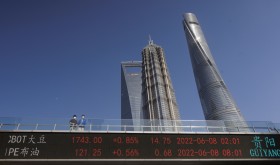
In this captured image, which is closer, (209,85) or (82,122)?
(82,122)

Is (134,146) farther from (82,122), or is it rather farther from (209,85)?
(209,85)

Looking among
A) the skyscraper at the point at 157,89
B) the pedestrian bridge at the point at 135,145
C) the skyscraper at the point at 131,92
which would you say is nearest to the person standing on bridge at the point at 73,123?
the pedestrian bridge at the point at 135,145

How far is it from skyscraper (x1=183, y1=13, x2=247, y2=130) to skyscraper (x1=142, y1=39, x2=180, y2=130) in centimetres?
2316

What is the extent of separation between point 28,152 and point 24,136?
3.29ft

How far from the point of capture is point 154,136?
1477 centimetres

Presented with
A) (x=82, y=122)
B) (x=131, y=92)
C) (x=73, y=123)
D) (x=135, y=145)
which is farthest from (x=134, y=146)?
(x=131, y=92)

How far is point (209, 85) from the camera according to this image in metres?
131

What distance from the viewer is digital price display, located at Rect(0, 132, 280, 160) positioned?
13.6m

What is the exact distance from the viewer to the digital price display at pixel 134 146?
1355 centimetres

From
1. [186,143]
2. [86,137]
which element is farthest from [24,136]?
[186,143]

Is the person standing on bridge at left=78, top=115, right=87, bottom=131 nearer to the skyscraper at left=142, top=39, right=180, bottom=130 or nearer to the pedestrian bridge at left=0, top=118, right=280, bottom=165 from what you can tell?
the pedestrian bridge at left=0, top=118, right=280, bottom=165

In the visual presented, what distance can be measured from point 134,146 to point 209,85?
4799 inches

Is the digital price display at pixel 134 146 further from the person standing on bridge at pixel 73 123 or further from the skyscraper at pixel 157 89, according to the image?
the skyscraper at pixel 157 89

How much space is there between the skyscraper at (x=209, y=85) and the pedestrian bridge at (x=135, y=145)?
113132 mm
